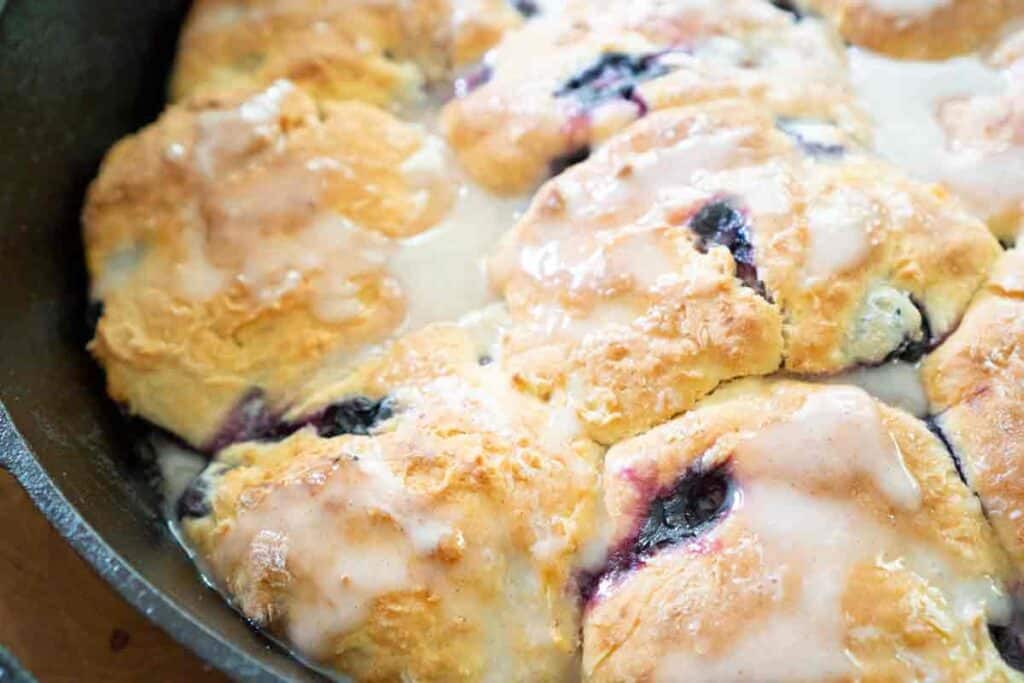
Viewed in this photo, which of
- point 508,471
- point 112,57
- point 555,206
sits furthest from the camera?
point 112,57

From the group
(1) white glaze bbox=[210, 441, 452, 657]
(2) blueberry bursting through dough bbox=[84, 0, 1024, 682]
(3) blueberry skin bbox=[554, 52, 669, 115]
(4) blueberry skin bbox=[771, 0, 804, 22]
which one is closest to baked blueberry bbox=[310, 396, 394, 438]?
(2) blueberry bursting through dough bbox=[84, 0, 1024, 682]

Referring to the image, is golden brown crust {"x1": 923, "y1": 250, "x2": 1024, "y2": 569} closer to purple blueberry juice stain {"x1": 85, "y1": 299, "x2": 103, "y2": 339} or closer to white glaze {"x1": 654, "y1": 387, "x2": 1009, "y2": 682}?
white glaze {"x1": 654, "y1": 387, "x2": 1009, "y2": 682}

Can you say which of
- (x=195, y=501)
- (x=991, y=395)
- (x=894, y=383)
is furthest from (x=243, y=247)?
(x=991, y=395)

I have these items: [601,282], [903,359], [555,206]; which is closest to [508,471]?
[601,282]

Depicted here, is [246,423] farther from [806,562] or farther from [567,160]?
[806,562]

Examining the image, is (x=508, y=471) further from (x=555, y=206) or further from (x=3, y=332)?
(x=3, y=332)

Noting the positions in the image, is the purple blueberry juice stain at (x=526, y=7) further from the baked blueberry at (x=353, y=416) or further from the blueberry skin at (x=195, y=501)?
the blueberry skin at (x=195, y=501)
